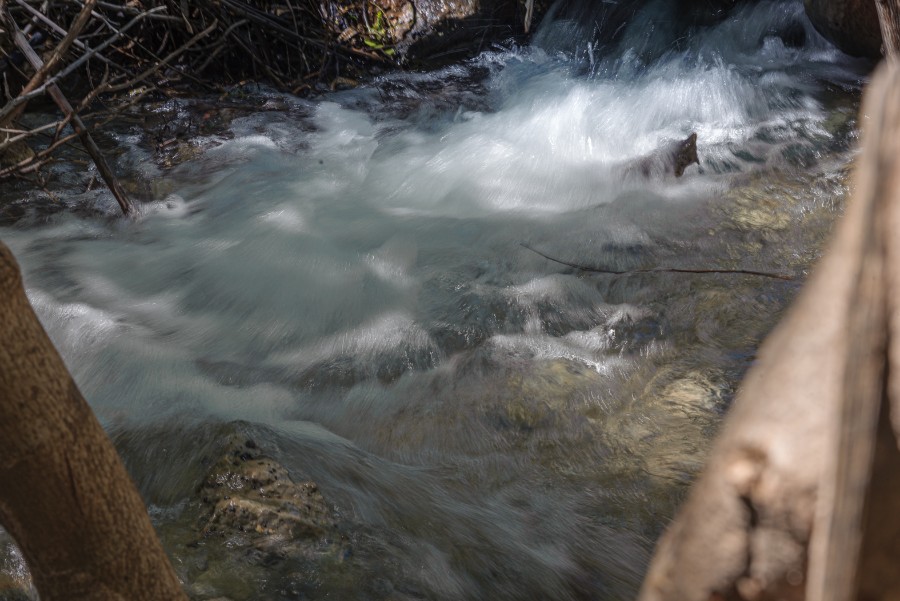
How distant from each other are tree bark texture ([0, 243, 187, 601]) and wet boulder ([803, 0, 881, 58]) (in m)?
7.06

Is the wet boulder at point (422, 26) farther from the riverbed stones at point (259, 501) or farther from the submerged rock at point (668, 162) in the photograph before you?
the riverbed stones at point (259, 501)

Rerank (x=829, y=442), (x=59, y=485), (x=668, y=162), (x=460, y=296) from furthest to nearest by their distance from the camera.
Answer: (x=668, y=162) → (x=460, y=296) → (x=59, y=485) → (x=829, y=442)

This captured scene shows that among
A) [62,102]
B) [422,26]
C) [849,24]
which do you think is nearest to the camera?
[62,102]

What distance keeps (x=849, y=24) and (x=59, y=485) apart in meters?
7.43

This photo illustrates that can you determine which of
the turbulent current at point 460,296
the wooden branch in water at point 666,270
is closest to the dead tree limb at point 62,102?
the turbulent current at point 460,296

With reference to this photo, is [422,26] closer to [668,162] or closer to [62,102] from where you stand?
[668,162]

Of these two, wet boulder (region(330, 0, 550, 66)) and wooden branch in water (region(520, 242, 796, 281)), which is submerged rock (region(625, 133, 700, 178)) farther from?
wet boulder (region(330, 0, 550, 66))

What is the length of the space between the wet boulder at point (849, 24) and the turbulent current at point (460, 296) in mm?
154

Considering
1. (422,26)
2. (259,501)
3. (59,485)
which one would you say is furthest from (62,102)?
(422,26)

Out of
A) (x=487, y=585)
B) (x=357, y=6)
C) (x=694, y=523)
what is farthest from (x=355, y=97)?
(x=694, y=523)

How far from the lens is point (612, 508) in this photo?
2.88m

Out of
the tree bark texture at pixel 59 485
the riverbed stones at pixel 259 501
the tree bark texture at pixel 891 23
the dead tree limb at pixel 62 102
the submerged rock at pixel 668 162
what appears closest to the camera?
the tree bark texture at pixel 59 485

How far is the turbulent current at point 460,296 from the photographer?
8.41ft

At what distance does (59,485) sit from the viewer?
3.88ft
